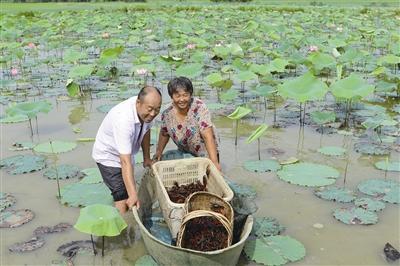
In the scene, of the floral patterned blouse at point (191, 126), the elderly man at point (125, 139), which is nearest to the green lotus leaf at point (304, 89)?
the floral patterned blouse at point (191, 126)

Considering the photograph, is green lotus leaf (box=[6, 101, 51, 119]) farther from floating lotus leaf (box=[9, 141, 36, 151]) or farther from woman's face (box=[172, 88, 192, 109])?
woman's face (box=[172, 88, 192, 109])

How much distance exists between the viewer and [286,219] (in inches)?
138

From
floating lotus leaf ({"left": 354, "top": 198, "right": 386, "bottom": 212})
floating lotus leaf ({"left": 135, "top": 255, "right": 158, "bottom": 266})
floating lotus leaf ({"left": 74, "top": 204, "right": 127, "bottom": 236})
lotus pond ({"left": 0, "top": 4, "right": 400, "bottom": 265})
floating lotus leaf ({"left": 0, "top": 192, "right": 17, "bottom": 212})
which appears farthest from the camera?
floating lotus leaf ({"left": 0, "top": 192, "right": 17, "bottom": 212})

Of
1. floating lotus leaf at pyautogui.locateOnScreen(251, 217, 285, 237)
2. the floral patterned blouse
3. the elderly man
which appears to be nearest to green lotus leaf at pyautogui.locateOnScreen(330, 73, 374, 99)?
the floral patterned blouse

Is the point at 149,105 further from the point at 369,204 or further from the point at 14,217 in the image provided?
the point at 369,204

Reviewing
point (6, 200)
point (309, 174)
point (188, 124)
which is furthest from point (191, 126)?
point (6, 200)

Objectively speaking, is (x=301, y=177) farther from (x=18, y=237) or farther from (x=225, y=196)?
(x=18, y=237)

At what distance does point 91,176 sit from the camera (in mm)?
4121

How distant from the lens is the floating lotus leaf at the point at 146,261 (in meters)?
2.86

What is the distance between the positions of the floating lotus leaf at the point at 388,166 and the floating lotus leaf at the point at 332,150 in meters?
0.40

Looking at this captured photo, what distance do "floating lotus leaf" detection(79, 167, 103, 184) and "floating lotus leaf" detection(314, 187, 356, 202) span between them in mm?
1888

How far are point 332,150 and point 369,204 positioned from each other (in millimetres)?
1179

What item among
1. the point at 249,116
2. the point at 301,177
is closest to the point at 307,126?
the point at 249,116

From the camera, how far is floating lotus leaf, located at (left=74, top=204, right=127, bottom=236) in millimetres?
2631
